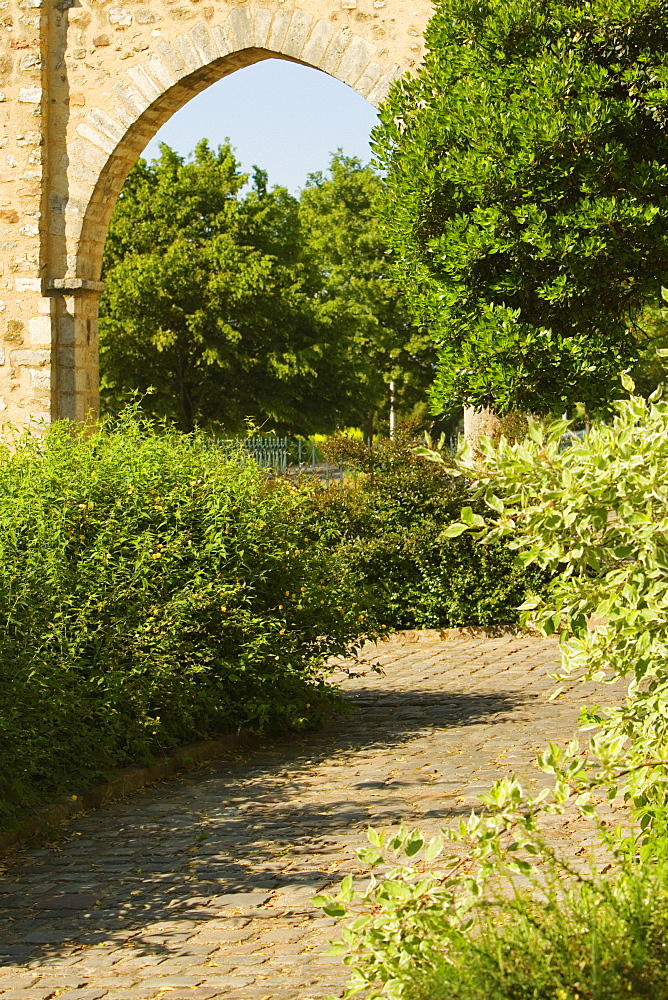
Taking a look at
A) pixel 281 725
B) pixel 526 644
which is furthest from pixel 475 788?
pixel 526 644

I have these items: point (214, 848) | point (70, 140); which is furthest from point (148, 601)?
point (70, 140)

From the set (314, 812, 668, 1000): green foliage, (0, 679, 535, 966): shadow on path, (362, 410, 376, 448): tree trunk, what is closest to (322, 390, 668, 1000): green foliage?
(314, 812, 668, 1000): green foliage

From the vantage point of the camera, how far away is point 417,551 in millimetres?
10625

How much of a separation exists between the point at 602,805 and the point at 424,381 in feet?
111

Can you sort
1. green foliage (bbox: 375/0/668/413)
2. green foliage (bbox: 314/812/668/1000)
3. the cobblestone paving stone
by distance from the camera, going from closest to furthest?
green foliage (bbox: 314/812/668/1000)
the cobblestone paving stone
green foliage (bbox: 375/0/668/413)

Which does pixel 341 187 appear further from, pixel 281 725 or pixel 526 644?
pixel 281 725

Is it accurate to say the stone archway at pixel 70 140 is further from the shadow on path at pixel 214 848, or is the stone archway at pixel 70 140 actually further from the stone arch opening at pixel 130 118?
the shadow on path at pixel 214 848

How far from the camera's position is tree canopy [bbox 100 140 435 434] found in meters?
28.4

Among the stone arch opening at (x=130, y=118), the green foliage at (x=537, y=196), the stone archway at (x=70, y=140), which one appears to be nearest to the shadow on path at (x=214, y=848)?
the green foliage at (x=537, y=196)

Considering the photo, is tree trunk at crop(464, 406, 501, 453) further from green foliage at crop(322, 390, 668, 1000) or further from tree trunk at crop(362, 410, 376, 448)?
tree trunk at crop(362, 410, 376, 448)

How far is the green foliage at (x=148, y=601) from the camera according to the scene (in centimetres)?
557

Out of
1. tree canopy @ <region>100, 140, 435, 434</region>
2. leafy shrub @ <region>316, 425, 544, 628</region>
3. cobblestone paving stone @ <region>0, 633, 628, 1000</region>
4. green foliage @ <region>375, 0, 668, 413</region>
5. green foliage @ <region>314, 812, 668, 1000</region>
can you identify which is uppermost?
tree canopy @ <region>100, 140, 435, 434</region>

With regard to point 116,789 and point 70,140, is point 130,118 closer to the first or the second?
point 70,140

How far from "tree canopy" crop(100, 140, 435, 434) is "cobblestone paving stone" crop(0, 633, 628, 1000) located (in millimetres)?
21187
